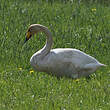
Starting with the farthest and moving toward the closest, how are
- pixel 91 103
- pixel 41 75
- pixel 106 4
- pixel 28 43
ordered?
pixel 106 4, pixel 28 43, pixel 41 75, pixel 91 103

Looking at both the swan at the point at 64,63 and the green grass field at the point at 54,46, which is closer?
the green grass field at the point at 54,46

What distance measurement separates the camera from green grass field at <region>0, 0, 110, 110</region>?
6.60m

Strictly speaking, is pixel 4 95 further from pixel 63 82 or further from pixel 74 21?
pixel 74 21

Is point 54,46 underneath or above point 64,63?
underneath

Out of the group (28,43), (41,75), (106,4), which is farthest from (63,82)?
(106,4)

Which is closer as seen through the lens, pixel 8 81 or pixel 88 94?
pixel 88 94

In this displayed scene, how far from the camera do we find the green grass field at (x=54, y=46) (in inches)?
260

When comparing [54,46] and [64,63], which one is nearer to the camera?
[64,63]

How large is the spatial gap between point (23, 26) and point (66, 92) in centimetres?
414

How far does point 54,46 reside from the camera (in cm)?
992

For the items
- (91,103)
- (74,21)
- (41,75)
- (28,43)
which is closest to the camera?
(91,103)

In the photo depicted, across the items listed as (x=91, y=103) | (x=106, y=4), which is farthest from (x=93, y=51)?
(x=106, y=4)

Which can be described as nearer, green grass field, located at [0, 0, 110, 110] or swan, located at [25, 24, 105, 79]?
green grass field, located at [0, 0, 110, 110]

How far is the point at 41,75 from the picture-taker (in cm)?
814
